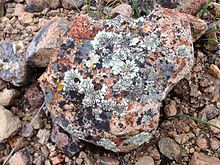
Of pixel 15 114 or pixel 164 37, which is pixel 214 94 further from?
pixel 15 114

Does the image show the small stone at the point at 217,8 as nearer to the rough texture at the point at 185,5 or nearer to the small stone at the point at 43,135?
the rough texture at the point at 185,5

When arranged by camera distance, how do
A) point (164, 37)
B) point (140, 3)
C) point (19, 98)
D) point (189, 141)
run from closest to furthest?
point (164, 37) → point (189, 141) → point (19, 98) → point (140, 3)

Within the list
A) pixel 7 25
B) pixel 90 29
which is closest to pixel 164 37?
pixel 90 29

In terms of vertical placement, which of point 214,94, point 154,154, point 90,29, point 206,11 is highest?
point 90,29

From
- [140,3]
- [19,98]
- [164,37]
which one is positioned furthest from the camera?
[140,3]

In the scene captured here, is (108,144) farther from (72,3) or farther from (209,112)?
(72,3)

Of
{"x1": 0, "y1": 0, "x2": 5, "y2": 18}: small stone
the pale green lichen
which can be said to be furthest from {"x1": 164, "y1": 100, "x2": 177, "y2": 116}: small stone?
{"x1": 0, "y1": 0, "x2": 5, "y2": 18}: small stone

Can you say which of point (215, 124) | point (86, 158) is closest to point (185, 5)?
point (215, 124)
